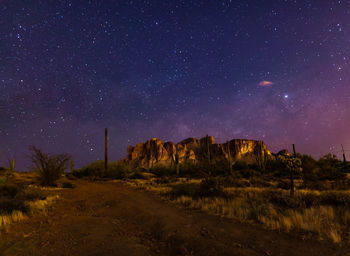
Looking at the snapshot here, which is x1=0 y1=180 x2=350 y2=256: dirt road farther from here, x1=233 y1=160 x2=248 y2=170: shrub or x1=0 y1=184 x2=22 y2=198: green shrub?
x1=233 y1=160 x2=248 y2=170: shrub

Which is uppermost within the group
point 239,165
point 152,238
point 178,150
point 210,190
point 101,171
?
point 178,150

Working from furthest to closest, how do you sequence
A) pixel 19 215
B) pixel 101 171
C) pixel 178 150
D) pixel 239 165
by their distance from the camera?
pixel 178 150 → pixel 239 165 → pixel 101 171 → pixel 19 215

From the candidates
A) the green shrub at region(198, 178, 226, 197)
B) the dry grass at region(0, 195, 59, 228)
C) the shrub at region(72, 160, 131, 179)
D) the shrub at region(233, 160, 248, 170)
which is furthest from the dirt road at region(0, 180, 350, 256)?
the shrub at region(233, 160, 248, 170)

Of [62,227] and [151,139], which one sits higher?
[151,139]

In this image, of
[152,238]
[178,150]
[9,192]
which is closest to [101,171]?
[9,192]

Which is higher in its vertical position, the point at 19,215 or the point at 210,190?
the point at 19,215

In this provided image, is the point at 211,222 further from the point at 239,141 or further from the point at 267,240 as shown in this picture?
the point at 239,141

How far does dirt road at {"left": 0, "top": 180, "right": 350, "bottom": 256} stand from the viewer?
14.2ft

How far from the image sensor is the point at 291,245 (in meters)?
4.50

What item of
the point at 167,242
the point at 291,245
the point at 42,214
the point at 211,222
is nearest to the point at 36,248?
the point at 167,242

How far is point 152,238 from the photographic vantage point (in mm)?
5383

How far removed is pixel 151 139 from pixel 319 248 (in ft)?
350

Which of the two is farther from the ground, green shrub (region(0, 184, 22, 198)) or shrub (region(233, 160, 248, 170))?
green shrub (region(0, 184, 22, 198))

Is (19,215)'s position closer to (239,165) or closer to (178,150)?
(239,165)
